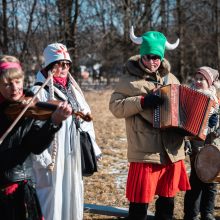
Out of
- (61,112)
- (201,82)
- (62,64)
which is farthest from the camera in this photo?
(201,82)

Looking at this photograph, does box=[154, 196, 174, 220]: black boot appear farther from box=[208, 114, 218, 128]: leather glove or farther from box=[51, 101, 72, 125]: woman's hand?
box=[51, 101, 72, 125]: woman's hand

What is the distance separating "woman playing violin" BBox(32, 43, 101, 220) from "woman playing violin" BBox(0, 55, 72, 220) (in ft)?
2.44

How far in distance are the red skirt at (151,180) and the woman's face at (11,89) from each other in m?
1.54

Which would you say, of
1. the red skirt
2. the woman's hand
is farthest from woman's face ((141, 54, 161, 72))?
the woman's hand

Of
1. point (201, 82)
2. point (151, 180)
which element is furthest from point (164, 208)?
point (201, 82)

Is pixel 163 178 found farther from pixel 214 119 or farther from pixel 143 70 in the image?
pixel 143 70

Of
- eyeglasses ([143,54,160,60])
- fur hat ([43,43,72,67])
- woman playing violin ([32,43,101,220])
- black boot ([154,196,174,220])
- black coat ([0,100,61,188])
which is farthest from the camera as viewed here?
black boot ([154,196,174,220])

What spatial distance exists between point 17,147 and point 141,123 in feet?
4.75

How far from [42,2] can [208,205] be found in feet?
33.3

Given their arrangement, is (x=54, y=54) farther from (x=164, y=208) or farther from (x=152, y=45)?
(x=164, y=208)

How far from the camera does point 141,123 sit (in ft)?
12.1

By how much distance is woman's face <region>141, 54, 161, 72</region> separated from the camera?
3.69 metres

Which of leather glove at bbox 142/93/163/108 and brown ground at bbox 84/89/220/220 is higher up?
leather glove at bbox 142/93/163/108

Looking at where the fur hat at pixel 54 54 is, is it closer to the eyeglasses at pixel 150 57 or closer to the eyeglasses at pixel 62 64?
the eyeglasses at pixel 62 64
